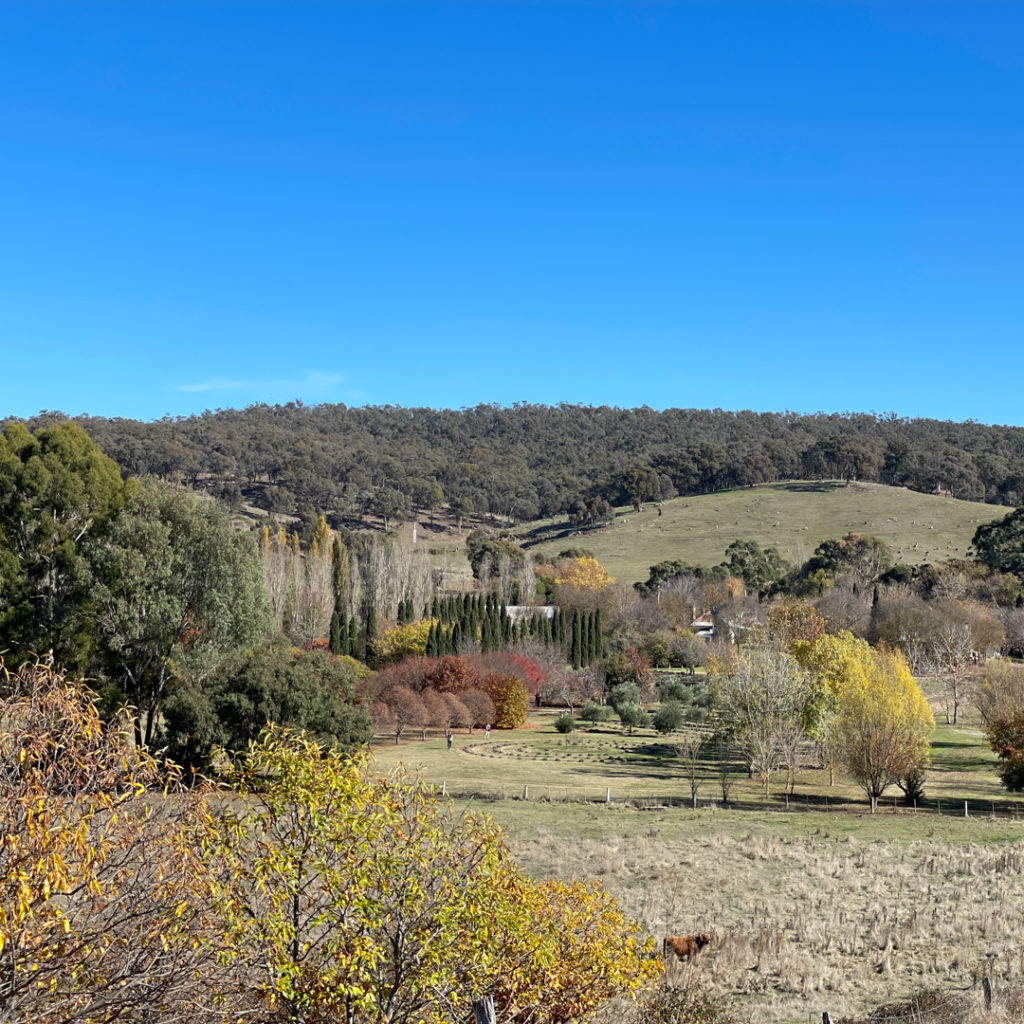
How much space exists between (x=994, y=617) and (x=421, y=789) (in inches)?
3007

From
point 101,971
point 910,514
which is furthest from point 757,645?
point 910,514

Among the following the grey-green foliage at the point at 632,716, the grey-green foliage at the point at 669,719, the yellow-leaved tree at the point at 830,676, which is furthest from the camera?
the grey-green foliage at the point at 632,716

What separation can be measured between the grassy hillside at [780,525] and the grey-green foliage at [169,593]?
8722cm

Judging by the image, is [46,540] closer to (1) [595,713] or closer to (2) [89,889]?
A: (2) [89,889]

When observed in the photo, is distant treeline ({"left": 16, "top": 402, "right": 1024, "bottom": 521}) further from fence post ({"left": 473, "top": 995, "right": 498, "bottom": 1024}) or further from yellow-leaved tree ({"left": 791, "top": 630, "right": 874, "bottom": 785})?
fence post ({"left": 473, "top": 995, "right": 498, "bottom": 1024})

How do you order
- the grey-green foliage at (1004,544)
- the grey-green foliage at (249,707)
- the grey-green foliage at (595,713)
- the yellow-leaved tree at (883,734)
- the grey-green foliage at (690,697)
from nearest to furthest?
the grey-green foliage at (249,707)
the yellow-leaved tree at (883,734)
the grey-green foliage at (690,697)
the grey-green foliage at (595,713)
the grey-green foliage at (1004,544)

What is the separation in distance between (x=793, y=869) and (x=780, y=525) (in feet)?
397

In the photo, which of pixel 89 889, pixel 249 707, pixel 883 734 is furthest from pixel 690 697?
pixel 89 889

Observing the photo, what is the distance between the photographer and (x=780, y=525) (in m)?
140

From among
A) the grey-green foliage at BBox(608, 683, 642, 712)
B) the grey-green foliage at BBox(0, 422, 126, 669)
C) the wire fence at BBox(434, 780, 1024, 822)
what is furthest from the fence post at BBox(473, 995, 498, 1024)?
the grey-green foliage at BBox(608, 683, 642, 712)

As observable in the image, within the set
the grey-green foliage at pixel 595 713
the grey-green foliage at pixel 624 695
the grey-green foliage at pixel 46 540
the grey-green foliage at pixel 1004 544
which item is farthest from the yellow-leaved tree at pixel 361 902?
the grey-green foliage at pixel 1004 544

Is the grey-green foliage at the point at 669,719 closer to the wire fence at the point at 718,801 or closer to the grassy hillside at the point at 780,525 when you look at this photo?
the wire fence at the point at 718,801

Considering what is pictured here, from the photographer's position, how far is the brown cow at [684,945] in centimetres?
1645

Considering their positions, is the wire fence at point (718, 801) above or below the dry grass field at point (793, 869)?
below
